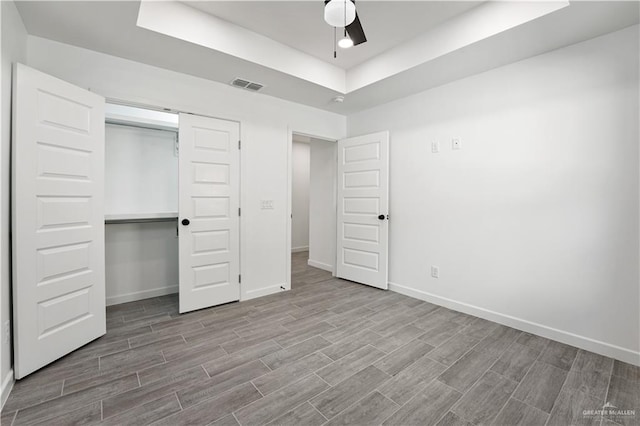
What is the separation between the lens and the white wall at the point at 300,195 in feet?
23.0

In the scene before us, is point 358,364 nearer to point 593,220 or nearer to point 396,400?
point 396,400

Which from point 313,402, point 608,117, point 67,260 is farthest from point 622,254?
point 67,260

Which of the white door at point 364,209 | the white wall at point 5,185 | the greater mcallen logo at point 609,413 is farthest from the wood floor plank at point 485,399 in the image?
the white wall at point 5,185

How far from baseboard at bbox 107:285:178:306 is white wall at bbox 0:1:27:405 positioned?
1.57 metres

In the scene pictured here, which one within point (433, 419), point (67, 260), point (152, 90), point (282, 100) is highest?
point (282, 100)

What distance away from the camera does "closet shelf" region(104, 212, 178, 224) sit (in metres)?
3.29

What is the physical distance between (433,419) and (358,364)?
664 millimetres

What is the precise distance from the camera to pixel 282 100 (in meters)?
3.92

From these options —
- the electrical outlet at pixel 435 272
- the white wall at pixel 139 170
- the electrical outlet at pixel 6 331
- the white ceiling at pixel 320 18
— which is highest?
the white ceiling at pixel 320 18

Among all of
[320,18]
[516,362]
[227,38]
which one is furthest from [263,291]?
[320,18]

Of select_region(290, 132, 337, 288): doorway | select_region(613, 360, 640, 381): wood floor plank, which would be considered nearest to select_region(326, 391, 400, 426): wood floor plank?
select_region(613, 360, 640, 381): wood floor plank

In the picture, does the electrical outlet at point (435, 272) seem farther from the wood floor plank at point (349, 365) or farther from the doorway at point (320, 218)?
the doorway at point (320, 218)

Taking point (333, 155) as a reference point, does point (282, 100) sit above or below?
above

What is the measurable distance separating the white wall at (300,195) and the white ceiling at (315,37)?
352 centimetres
